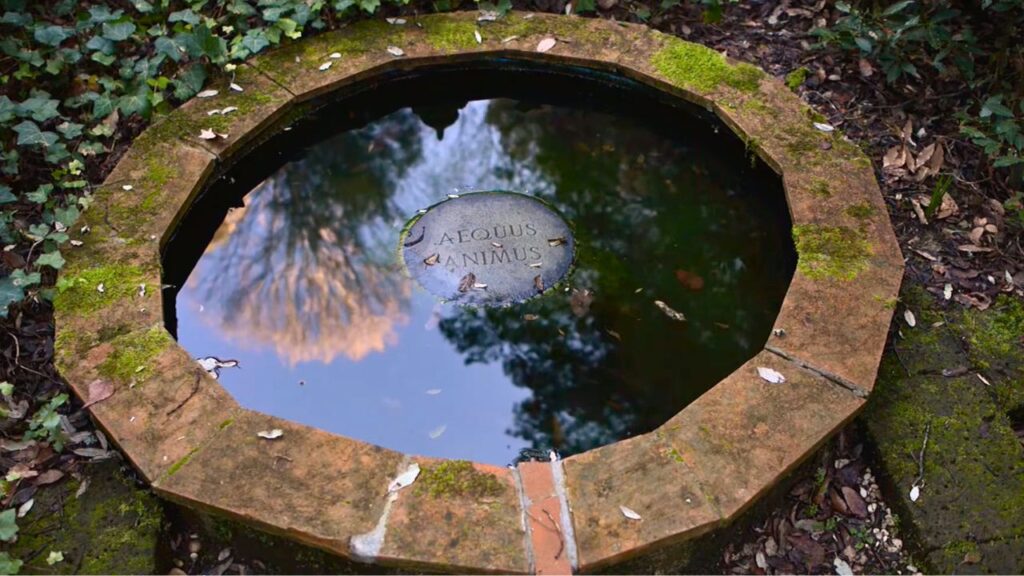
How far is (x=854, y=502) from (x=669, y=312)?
31.0 inches

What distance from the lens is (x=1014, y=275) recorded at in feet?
9.03

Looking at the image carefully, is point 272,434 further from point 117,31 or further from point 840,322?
point 117,31

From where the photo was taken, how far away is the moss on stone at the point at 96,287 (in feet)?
7.95

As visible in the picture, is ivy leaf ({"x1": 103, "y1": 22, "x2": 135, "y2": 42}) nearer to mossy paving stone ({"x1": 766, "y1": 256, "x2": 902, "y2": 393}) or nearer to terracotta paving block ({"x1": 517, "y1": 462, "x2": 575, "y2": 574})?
terracotta paving block ({"x1": 517, "y1": 462, "x2": 575, "y2": 574})

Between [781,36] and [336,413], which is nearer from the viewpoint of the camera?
[336,413]

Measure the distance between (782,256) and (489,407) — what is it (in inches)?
46.3

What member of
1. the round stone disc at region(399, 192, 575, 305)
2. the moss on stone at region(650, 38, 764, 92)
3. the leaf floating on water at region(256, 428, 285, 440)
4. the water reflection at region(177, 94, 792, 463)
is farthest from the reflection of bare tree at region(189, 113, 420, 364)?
the moss on stone at region(650, 38, 764, 92)

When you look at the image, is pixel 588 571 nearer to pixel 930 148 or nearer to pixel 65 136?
pixel 930 148

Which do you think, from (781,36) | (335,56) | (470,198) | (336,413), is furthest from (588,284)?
(781,36)

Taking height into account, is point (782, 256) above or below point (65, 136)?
below

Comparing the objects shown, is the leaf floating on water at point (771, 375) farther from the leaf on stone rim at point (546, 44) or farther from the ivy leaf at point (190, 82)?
the ivy leaf at point (190, 82)

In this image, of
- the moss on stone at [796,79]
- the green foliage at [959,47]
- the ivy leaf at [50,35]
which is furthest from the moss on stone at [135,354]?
the green foliage at [959,47]

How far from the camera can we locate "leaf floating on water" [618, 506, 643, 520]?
1.97 metres

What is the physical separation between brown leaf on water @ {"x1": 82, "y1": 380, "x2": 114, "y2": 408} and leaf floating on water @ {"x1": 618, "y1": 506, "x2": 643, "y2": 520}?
1.40 metres
